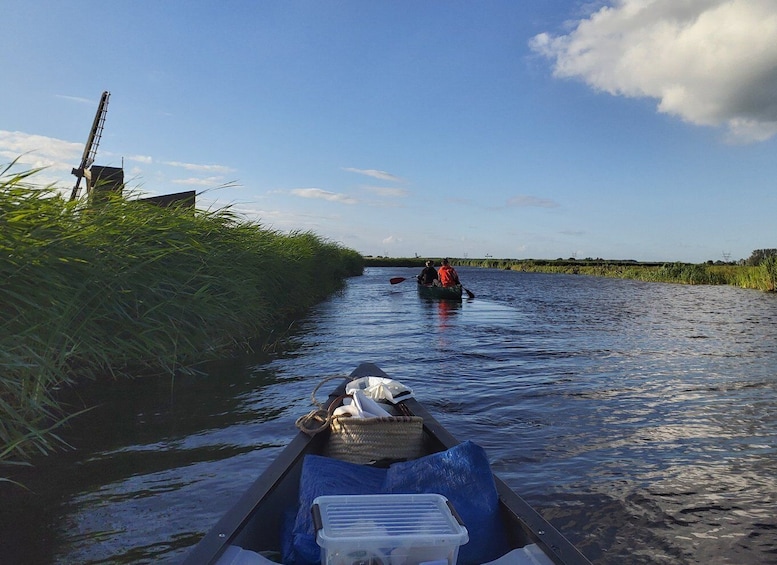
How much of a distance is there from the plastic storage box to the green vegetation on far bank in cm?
304

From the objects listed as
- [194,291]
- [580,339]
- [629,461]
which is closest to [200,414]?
[194,291]

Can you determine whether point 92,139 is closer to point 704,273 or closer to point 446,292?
point 446,292

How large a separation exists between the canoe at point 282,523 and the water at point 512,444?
947mm

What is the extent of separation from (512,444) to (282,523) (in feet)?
11.9

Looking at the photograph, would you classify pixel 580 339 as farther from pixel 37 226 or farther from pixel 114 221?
pixel 37 226

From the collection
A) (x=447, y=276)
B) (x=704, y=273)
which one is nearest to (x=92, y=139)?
(x=447, y=276)

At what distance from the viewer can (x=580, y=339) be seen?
15.0 metres

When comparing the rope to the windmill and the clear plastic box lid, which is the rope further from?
the windmill

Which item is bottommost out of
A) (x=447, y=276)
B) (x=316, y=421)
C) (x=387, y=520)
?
(x=316, y=421)

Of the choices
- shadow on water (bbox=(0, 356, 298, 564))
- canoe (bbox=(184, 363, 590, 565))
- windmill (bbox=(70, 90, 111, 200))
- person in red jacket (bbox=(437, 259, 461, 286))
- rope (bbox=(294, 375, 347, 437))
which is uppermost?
windmill (bbox=(70, 90, 111, 200))

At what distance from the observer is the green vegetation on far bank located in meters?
5.04

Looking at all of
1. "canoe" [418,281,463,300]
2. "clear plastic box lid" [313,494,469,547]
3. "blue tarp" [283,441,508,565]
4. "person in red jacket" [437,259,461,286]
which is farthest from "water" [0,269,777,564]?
"person in red jacket" [437,259,461,286]

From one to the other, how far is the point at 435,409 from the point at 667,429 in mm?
2981

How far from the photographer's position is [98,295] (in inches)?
253
